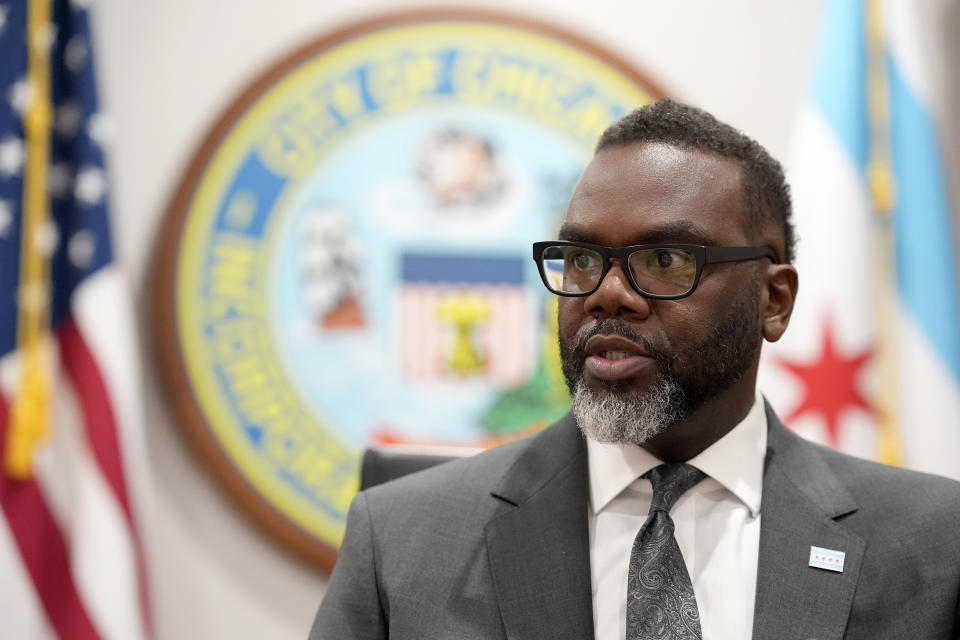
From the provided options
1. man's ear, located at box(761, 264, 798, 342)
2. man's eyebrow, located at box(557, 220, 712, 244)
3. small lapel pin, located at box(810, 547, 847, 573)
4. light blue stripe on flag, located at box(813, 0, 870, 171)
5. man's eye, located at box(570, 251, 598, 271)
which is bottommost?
→ small lapel pin, located at box(810, 547, 847, 573)

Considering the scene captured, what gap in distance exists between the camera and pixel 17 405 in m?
2.20

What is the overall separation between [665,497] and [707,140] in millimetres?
481

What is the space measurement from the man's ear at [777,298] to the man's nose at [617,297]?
24 centimetres

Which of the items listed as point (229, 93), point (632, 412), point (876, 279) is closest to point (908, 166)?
point (876, 279)

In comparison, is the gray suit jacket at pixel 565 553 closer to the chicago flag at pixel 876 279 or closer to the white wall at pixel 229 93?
the chicago flag at pixel 876 279

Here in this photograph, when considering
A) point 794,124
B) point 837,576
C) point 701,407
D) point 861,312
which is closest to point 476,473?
point 701,407

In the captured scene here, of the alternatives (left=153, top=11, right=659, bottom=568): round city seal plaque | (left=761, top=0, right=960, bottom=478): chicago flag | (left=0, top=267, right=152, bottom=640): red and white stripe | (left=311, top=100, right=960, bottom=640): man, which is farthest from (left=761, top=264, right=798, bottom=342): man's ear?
(left=0, top=267, right=152, bottom=640): red and white stripe

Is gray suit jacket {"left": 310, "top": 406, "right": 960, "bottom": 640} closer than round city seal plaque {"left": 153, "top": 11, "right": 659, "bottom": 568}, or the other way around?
gray suit jacket {"left": 310, "top": 406, "right": 960, "bottom": 640}

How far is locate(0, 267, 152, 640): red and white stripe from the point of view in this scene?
2217mm

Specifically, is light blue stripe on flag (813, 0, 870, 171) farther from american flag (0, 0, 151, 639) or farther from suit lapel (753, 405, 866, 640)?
american flag (0, 0, 151, 639)

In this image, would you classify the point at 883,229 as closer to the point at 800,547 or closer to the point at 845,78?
the point at 845,78

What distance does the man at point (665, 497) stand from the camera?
48.4 inches

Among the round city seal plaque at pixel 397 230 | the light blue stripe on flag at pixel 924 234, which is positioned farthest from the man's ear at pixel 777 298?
the round city seal plaque at pixel 397 230

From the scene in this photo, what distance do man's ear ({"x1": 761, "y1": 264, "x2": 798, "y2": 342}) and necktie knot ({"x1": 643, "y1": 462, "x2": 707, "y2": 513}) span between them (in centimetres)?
22
